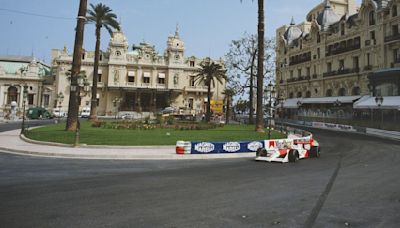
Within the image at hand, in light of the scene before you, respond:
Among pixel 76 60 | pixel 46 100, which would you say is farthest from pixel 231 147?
pixel 46 100

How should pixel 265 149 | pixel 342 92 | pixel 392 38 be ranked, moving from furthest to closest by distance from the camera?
pixel 342 92, pixel 392 38, pixel 265 149

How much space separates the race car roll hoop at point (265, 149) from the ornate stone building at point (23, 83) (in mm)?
63063

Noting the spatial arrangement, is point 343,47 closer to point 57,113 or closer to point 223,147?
point 223,147

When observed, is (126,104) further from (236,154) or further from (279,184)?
(279,184)

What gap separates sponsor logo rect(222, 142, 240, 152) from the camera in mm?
15406

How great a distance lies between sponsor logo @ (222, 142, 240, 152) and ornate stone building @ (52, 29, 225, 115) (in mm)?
50129

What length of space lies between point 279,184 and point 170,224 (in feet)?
14.6

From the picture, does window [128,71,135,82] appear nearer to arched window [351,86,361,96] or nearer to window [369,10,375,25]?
arched window [351,86,361,96]

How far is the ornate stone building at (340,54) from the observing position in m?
38.4

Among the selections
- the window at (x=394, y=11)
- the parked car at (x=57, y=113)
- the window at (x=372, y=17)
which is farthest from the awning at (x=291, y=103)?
the parked car at (x=57, y=113)

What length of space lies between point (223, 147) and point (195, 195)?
8417 millimetres

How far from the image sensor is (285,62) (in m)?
61.2

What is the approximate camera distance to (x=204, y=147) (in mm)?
15062

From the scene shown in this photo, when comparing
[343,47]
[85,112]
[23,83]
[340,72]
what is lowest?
[85,112]
